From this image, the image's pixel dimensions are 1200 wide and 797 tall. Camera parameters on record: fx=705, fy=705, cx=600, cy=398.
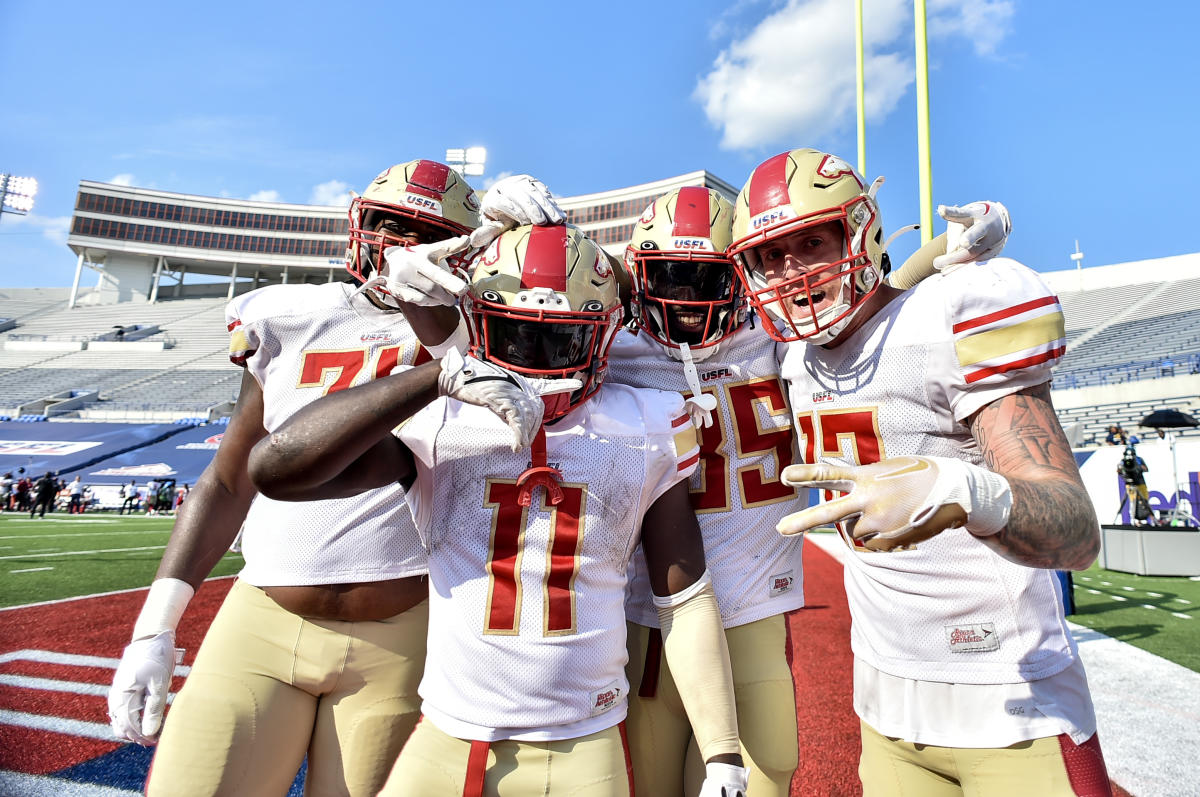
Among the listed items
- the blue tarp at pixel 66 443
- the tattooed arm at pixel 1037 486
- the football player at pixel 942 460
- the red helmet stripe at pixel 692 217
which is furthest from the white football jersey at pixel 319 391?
the blue tarp at pixel 66 443

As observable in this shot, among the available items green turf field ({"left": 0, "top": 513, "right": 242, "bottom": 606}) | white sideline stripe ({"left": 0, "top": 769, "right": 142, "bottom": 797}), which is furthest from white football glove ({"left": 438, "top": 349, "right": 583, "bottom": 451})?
green turf field ({"left": 0, "top": 513, "right": 242, "bottom": 606})

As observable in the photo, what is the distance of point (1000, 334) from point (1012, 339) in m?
0.03

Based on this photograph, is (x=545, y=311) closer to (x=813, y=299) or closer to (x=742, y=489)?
(x=813, y=299)

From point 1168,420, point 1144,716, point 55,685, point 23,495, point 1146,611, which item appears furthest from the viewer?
point 23,495

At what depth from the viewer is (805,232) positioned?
2123 mm

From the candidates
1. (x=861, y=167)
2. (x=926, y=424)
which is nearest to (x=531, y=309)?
(x=926, y=424)

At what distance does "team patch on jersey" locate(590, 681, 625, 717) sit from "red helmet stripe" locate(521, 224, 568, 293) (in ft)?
3.41

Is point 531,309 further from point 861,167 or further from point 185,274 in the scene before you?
point 185,274

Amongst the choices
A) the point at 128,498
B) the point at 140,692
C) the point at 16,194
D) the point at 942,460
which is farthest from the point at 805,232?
the point at 16,194

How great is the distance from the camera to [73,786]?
10.6 feet

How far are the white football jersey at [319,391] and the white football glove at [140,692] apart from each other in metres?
0.32

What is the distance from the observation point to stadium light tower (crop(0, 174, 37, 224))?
45.3m

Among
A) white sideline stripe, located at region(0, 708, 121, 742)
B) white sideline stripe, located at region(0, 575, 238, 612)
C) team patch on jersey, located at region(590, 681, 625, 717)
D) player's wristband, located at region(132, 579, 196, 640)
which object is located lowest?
white sideline stripe, located at region(0, 575, 238, 612)

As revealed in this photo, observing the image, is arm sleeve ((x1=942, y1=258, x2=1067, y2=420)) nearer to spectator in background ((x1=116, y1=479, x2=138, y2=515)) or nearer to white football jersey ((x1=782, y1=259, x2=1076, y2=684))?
white football jersey ((x1=782, y1=259, x2=1076, y2=684))
